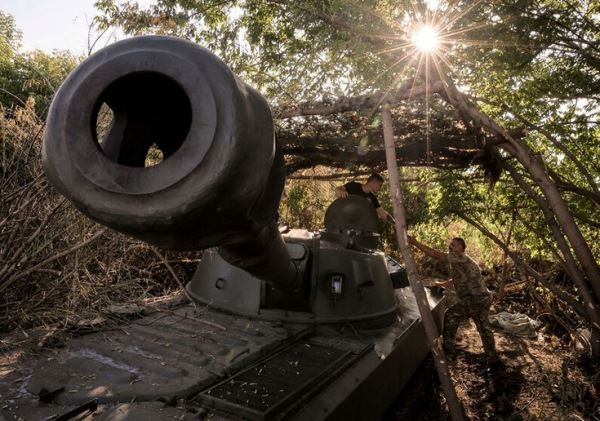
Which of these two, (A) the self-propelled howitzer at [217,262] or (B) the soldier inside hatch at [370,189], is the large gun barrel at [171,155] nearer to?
(A) the self-propelled howitzer at [217,262]

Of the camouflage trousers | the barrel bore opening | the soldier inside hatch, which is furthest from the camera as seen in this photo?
the camouflage trousers

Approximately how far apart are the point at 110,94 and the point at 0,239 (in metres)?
3.42

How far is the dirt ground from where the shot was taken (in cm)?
568

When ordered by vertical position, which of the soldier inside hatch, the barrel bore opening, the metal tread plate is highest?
the soldier inside hatch

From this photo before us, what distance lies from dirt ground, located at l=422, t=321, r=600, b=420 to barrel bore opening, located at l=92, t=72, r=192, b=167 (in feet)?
16.9

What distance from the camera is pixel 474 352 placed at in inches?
316

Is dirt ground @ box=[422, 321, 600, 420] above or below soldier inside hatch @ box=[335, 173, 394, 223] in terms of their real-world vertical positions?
below

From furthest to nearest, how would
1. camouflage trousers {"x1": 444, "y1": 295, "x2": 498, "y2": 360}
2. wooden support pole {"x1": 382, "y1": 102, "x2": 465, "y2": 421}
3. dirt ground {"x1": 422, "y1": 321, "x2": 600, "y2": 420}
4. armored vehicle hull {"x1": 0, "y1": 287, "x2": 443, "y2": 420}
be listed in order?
1. camouflage trousers {"x1": 444, "y1": 295, "x2": 498, "y2": 360}
2. dirt ground {"x1": 422, "y1": 321, "x2": 600, "y2": 420}
3. wooden support pole {"x1": 382, "y1": 102, "x2": 465, "y2": 421}
4. armored vehicle hull {"x1": 0, "y1": 287, "x2": 443, "y2": 420}

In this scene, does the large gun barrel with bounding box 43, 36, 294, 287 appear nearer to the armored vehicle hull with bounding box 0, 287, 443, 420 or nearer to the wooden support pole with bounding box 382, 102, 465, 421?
the armored vehicle hull with bounding box 0, 287, 443, 420

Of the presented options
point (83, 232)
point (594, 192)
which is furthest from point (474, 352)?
point (83, 232)

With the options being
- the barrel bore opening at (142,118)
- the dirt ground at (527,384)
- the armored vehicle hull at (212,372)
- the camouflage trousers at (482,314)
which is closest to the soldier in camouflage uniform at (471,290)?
the camouflage trousers at (482,314)

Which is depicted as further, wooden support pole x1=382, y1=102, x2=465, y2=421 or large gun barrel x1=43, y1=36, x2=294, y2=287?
wooden support pole x1=382, y1=102, x2=465, y2=421

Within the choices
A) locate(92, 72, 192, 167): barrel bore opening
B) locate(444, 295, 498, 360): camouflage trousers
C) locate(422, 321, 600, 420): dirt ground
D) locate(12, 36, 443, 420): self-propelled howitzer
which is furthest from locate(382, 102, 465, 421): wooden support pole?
locate(444, 295, 498, 360): camouflage trousers

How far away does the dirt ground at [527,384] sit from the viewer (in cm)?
568
